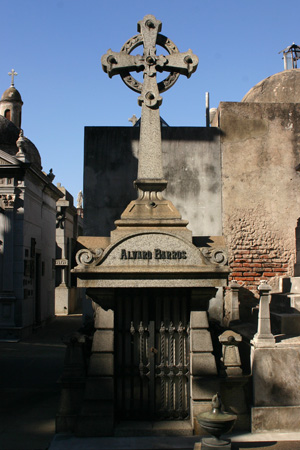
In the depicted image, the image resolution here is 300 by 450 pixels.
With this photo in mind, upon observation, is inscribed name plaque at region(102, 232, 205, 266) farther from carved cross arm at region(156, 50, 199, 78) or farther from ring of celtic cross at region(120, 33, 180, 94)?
carved cross arm at region(156, 50, 199, 78)

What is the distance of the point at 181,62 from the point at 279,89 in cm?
839

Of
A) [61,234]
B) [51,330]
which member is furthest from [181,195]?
[61,234]

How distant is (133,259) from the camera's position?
5.59 metres

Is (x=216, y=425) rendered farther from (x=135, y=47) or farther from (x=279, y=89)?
(x=279, y=89)

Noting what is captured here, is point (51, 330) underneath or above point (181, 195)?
underneath

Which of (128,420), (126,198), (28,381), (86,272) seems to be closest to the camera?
(86,272)

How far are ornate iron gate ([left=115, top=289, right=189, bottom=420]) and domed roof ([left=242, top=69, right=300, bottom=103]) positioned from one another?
9713 mm

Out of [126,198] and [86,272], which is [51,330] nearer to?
[126,198]

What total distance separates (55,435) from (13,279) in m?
9.65

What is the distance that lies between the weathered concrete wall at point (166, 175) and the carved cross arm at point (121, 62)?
3.91m

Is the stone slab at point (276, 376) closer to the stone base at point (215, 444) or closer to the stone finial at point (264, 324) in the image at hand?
the stone finial at point (264, 324)

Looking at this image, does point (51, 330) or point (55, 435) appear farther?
point (51, 330)

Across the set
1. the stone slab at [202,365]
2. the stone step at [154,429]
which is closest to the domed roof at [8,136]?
the stone slab at [202,365]

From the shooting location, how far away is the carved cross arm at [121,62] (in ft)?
21.6
